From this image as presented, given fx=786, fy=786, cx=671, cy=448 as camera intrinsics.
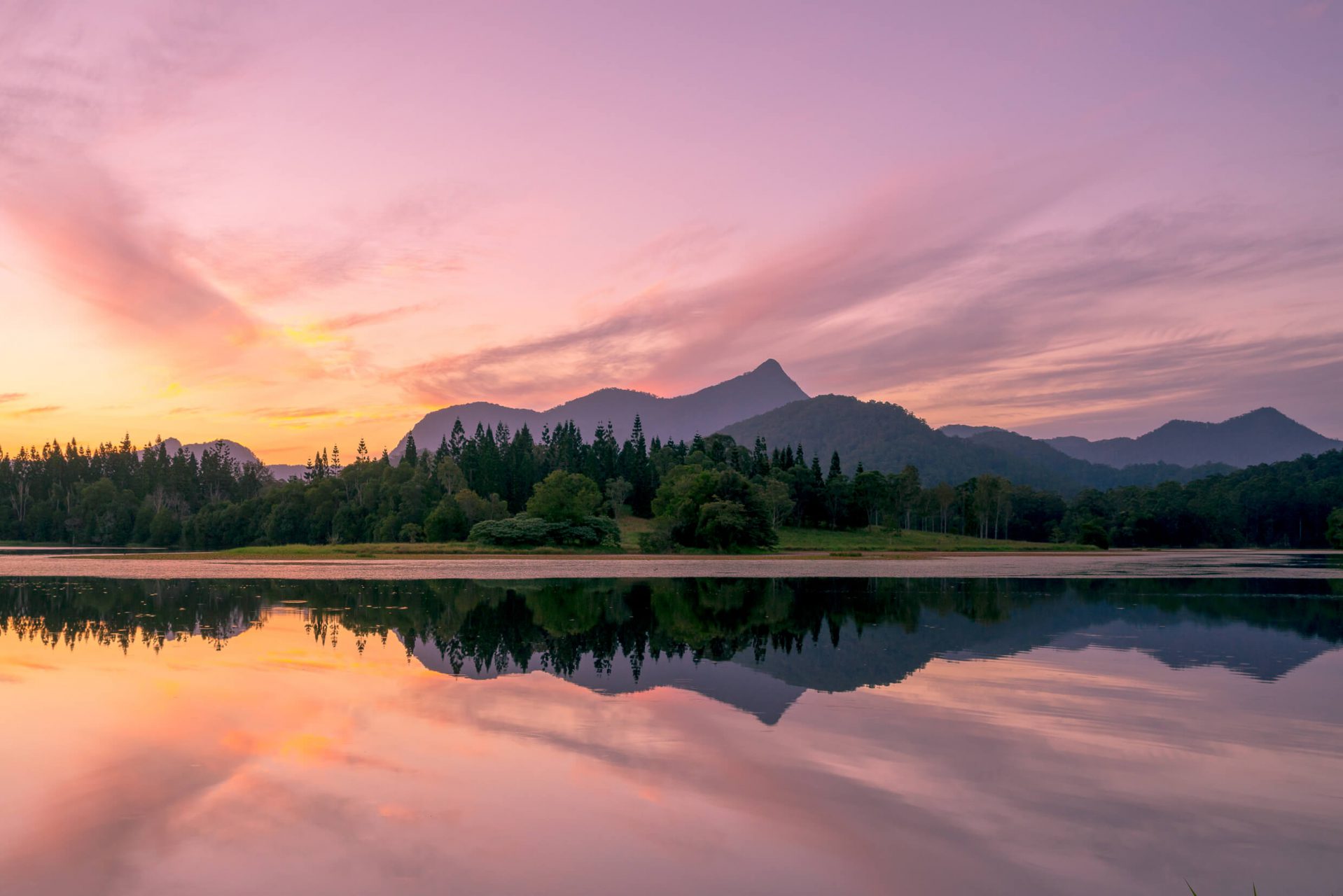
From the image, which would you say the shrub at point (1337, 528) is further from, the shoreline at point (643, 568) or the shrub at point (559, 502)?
the shrub at point (559, 502)

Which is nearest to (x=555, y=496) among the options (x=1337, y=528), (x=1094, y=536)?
(x=1094, y=536)

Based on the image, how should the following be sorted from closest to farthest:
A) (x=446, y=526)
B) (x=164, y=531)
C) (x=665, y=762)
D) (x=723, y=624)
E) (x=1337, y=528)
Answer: (x=665, y=762) < (x=723, y=624) < (x=446, y=526) < (x=1337, y=528) < (x=164, y=531)

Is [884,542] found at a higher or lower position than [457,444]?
lower

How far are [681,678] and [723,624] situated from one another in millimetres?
10462

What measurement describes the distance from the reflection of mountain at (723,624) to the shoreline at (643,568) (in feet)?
28.7

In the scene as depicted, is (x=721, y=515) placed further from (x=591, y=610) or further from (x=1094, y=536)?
(x=1094, y=536)

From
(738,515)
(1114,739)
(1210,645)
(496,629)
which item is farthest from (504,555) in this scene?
(1114,739)

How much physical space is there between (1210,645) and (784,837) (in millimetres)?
21215

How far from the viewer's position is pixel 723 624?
28.7m

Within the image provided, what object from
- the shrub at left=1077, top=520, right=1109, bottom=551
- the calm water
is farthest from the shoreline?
the shrub at left=1077, top=520, right=1109, bottom=551

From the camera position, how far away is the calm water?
26.4 ft

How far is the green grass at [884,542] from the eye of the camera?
361 feet

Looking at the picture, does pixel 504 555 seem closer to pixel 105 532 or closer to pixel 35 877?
pixel 35 877

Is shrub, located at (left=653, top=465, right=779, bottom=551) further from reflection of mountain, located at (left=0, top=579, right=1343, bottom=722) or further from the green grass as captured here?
reflection of mountain, located at (left=0, top=579, right=1343, bottom=722)
